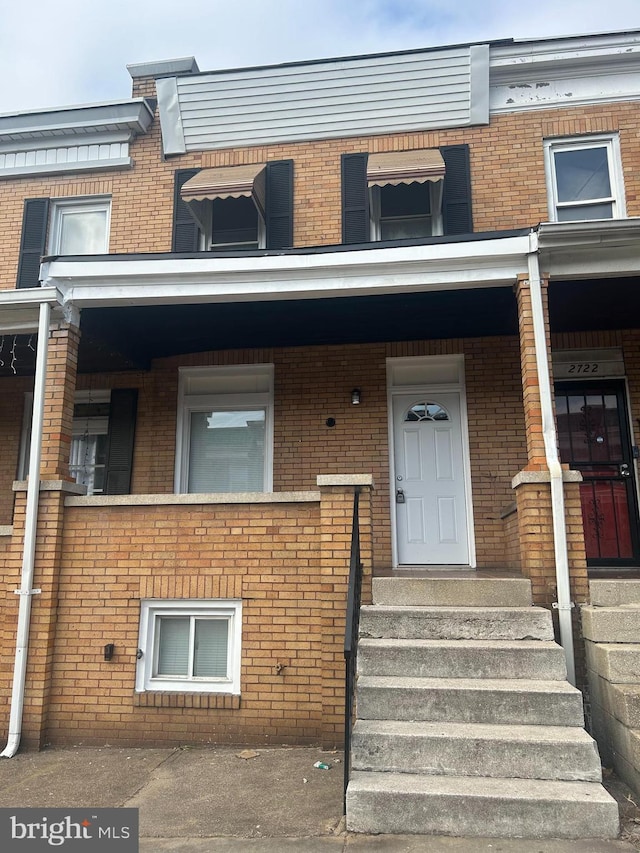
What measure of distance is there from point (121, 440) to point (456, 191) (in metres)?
4.91

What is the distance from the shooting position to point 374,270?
18.8 ft

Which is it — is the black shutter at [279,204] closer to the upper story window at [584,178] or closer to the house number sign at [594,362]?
the upper story window at [584,178]

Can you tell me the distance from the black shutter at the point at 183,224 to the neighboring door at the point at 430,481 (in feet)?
10.4

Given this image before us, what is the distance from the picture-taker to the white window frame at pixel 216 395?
7508mm

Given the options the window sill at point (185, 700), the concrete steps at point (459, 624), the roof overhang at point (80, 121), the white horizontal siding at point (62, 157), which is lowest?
the window sill at point (185, 700)

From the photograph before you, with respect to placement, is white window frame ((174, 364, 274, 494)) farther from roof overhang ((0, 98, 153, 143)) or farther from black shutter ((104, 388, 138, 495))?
roof overhang ((0, 98, 153, 143))

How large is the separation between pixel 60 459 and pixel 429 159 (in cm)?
510

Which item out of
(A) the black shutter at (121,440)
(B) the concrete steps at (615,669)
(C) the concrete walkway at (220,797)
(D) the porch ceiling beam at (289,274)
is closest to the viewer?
(C) the concrete walkway at (220,797)

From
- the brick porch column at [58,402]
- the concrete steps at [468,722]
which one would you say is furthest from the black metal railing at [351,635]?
the brick porch column at [58,402]

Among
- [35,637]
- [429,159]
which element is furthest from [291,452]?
[429,159]

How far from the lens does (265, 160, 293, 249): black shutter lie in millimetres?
7719

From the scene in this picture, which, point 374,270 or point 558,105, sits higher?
point 558,105

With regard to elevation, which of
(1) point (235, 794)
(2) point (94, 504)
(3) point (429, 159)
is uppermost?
(3) point (429, 159)

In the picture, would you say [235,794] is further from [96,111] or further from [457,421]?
[96,111]
